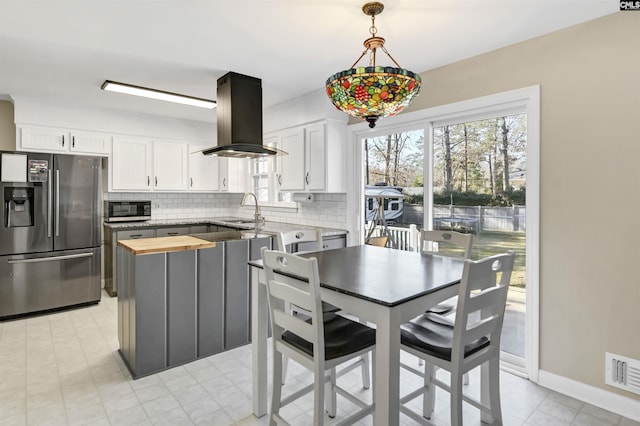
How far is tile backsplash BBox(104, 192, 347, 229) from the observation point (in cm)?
412

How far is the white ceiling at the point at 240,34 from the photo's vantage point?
6.86 feet

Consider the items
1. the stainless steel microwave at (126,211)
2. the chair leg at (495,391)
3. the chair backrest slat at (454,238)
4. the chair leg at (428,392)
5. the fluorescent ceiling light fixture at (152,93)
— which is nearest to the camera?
the chair leg at (495,391)

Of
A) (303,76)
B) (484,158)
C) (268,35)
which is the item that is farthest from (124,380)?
(484,158)

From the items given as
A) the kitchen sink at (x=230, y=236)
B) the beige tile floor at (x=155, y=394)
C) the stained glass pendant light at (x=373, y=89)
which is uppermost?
the stained glass pendant light at (x=373, y=89)

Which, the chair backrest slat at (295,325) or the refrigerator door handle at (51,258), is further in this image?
the refrigerator door handle at (51,258)

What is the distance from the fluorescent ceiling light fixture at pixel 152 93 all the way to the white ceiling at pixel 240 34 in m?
0.10

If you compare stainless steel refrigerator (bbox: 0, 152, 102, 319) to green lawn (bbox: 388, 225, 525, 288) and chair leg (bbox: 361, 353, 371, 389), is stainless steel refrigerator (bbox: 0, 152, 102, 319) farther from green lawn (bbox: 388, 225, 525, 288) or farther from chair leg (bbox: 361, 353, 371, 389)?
green lawn (bbox: 388, 225, 525, 288)

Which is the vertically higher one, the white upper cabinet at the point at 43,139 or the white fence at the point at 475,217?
the white upper cabinet at the point at 43,139

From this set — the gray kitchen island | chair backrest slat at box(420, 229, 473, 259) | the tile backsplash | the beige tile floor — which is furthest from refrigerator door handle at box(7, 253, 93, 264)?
chair backrest slat at box(420, 229, 473, 259)

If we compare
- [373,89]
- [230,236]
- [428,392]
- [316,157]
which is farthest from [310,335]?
[316,157]

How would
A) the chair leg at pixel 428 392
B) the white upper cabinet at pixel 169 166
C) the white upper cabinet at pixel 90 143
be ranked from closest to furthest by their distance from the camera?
the chair leg at pixel 428 392, the white upper cabinet at pixel 90 143, the white upper cabinet at pixel 169 166

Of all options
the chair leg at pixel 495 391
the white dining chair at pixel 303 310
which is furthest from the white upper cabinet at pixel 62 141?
the chair leg at pixel 495 391

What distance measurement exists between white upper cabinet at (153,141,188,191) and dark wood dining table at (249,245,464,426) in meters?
3.56

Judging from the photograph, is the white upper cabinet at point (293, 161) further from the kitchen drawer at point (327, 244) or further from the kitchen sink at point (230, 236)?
the kitchen sink at point (230, 236)
